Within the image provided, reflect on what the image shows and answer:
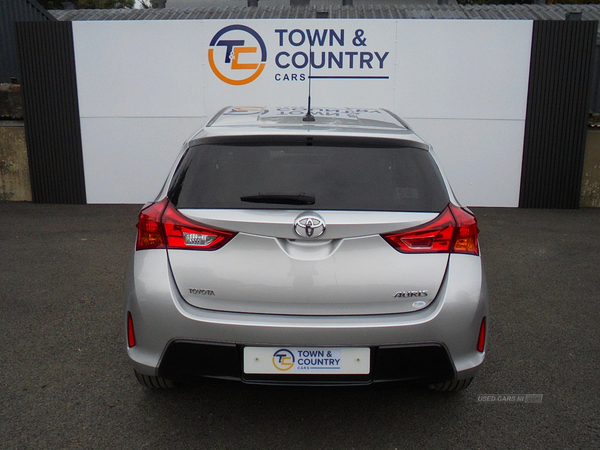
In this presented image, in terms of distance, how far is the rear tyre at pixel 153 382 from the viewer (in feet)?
10.1

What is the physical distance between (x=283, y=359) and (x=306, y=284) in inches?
14.0

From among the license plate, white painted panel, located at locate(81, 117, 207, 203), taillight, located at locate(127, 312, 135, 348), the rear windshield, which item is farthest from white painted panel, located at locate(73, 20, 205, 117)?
the license plate

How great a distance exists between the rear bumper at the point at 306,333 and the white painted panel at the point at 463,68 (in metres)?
6.81

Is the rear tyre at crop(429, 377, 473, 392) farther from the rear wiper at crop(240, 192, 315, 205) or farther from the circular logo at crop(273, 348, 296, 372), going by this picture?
the rear wiper at crop(240, 192, 315, 205)

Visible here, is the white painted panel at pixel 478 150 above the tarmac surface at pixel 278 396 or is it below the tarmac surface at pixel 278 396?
above

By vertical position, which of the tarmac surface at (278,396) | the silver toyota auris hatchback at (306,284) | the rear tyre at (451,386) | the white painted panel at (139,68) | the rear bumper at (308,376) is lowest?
the tarmac surface at (278,396)

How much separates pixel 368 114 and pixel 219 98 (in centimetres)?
578

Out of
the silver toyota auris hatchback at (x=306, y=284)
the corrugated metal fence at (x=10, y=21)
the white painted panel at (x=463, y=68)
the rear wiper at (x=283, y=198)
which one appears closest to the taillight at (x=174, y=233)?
the silver toyota auris hatchback at (x=306, y=284)

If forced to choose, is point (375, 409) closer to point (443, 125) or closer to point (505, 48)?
point (443, 125)

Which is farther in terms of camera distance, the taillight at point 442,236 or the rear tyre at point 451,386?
the rear tyre at point 451,386

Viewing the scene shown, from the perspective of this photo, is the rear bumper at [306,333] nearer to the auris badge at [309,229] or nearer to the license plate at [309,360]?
the license plate at [309,360]

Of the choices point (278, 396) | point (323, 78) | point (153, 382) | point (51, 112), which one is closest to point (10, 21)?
point (51, 112)

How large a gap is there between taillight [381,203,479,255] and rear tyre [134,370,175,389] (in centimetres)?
140

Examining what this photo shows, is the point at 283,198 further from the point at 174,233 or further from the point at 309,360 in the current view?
the point at 309,360
